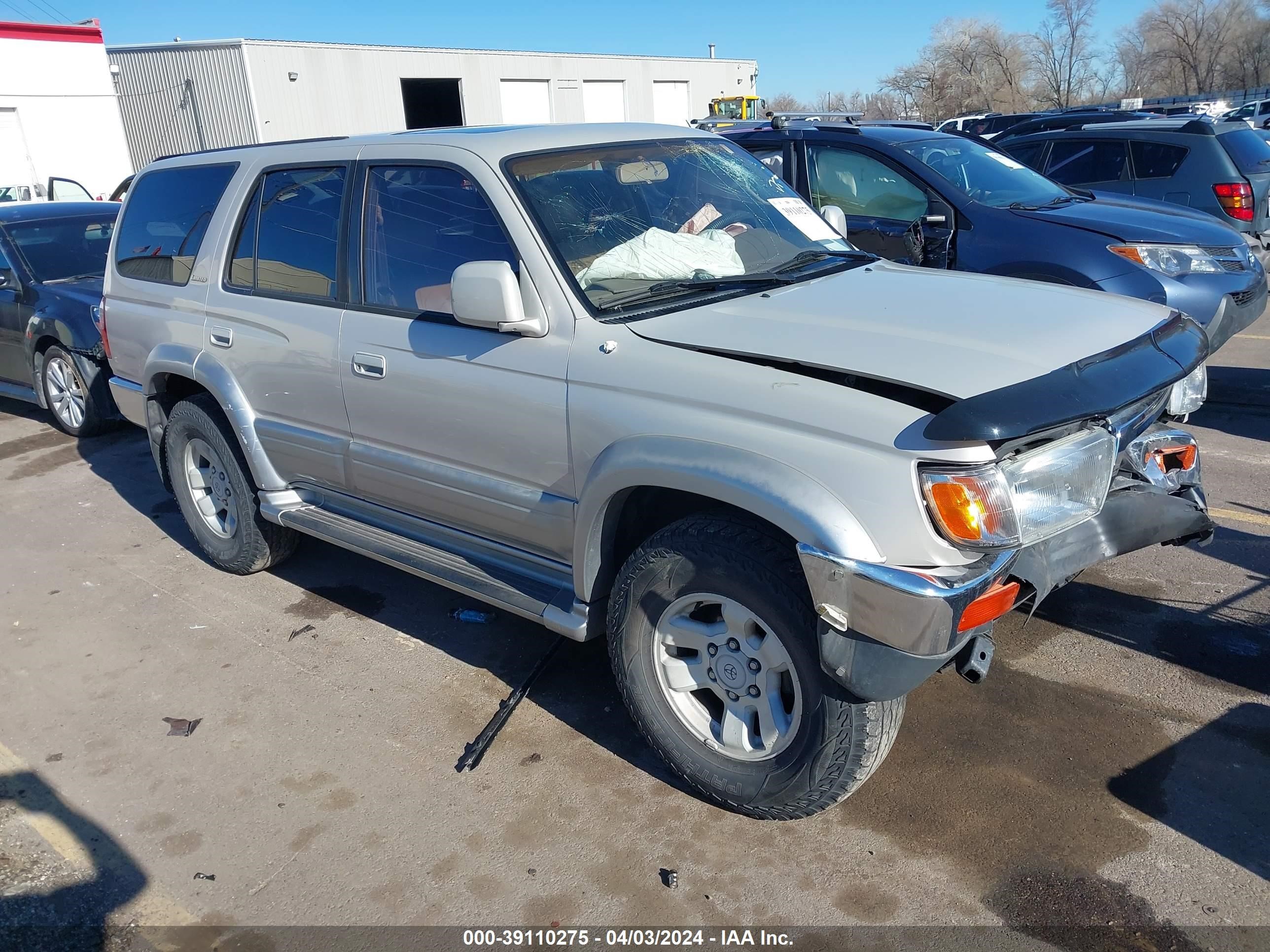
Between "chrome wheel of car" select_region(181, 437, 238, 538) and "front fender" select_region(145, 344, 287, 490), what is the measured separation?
0.35 metres

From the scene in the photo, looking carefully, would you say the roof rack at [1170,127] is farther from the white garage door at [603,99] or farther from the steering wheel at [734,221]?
the white garage door at [603,99]

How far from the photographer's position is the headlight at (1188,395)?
329 cm

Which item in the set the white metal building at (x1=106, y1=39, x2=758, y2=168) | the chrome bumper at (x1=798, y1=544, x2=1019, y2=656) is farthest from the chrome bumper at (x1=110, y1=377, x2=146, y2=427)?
the white metal building at (x1=106, y1=39, x2=758, y2=168)

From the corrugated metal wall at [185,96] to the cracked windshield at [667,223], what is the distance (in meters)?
33.4

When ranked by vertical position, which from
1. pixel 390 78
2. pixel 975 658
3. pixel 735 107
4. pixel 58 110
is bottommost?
pixel 975 658

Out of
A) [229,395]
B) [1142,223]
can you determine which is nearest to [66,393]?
[229,395]

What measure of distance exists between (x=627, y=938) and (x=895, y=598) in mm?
1203

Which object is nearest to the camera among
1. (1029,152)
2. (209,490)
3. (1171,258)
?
(209,490)

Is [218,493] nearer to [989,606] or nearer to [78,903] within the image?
[78,903]

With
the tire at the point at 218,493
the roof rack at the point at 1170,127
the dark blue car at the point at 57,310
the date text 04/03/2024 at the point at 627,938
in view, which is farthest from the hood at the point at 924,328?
the roof rack at the point at 1170,127

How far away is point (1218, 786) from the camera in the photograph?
3.02 meters

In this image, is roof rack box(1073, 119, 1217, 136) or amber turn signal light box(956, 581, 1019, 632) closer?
amber turn signal light box(956, 581, 1019, 632)

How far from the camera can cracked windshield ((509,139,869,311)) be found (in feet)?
11.0

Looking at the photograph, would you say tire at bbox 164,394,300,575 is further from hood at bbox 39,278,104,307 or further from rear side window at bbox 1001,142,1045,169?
rear side window at bbox 1001,142,1045,169
